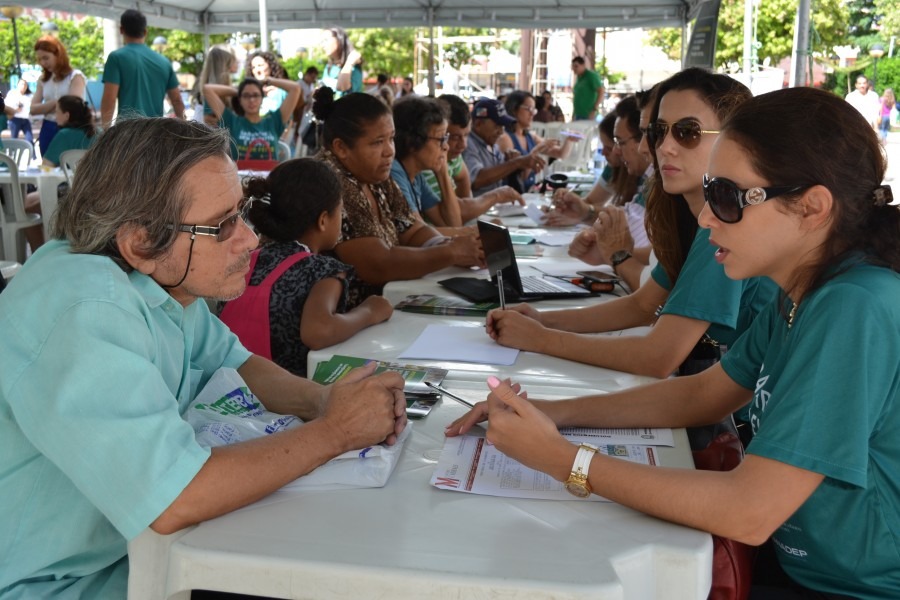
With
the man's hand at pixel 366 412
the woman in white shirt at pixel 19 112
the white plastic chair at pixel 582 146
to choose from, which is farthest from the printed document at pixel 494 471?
the woman in white shirt at pixel 19 112

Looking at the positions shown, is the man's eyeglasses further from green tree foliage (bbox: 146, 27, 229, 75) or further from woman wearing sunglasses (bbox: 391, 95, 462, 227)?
green tree foliage (bbox: 146, 27, 229, 75)

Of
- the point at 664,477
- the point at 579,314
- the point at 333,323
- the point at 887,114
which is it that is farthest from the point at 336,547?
the point at 887,114

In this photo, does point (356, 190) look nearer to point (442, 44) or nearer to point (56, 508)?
point (56, 508)

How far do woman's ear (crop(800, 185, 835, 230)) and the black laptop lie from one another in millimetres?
1264

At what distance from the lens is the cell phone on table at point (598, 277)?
115 inches

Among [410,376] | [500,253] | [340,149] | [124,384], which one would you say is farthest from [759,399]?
[340,149]

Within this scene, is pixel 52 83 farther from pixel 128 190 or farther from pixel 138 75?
pixel 128 190

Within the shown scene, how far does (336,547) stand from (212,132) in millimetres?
748

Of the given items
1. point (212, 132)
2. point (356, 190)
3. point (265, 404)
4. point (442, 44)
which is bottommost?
point (265, 404)

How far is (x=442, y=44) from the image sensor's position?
1547 inches

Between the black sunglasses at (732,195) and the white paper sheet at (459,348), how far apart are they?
0.76 metres

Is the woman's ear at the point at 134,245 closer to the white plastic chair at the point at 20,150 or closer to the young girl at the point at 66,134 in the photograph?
the young girl at the point at 66,134

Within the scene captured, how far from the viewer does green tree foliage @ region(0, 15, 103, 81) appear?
79.8 ft

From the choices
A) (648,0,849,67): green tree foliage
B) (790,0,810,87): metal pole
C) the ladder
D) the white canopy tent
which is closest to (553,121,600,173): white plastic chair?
the white canopy tent
